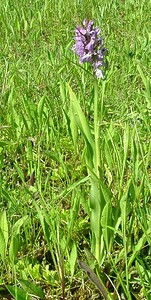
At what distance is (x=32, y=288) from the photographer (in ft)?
3.74

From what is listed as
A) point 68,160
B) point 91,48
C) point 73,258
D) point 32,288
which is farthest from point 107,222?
point 68,160

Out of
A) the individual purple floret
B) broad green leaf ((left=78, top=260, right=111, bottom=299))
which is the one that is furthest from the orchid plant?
broad green leaf ((left=78, top=260, right=111, bottom=299))

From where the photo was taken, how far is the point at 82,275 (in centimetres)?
121

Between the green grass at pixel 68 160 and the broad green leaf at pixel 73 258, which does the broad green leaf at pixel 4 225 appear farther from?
the broad green leaf at pixel 73 258

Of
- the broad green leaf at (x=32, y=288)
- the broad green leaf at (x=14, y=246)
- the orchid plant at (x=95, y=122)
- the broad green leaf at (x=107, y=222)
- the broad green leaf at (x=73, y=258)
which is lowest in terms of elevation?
the broad green leaf at (x=32, y=288)

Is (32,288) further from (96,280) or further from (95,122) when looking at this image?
(95,122)

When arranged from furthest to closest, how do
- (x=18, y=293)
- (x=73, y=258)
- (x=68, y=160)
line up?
(x=68, y=160), (x=73, y=258), (x=18, y=293)

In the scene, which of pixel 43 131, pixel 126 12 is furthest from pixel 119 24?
Answer: pixel 43 131

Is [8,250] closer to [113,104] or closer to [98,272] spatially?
[98,272]

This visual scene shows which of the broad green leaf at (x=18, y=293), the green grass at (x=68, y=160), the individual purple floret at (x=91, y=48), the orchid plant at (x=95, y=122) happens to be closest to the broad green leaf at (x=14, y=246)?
the green grass at (x=68, y=160)

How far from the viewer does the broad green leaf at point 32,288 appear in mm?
1123

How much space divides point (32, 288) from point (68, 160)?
28.7 inches

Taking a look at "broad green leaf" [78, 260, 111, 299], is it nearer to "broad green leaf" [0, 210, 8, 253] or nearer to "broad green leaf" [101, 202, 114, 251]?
"broad green leaf" [101, 202, 114, 251]

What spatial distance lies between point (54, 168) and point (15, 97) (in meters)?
0.47
